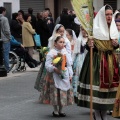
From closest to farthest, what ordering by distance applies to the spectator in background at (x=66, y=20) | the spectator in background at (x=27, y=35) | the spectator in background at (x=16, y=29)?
the spectator in background at (x=27, y=35) < the spectator in background at (x=16, y=29) < the spectator in background at (x=66, y=20)

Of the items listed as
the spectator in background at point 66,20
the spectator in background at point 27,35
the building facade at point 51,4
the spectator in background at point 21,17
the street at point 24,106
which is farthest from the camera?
the building facade at point 51,4

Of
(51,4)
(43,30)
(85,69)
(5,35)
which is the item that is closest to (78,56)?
(85,69)

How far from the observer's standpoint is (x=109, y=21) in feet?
27.0

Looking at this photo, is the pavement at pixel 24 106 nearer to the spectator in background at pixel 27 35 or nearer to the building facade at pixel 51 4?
the spectator in background at pixel 27 35

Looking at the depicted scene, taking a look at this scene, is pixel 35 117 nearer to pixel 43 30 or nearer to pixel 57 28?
pixel 57 28

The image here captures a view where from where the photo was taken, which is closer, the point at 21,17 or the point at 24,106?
the point at 24,106

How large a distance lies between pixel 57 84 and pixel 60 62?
0.41m

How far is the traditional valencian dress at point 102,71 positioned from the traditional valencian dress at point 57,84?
1.27 meters

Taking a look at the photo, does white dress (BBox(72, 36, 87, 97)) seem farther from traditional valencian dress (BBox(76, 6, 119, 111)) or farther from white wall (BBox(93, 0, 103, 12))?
white wall (BBox(93, 0, 103, 12))

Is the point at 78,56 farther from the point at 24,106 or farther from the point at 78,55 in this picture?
the point at 24,106

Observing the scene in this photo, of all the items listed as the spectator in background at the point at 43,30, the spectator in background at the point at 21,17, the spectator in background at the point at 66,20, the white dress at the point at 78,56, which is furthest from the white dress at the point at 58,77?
the spectator in background at the point at 66,20

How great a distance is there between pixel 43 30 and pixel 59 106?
403 inches

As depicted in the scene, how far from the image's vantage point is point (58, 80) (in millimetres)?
9688

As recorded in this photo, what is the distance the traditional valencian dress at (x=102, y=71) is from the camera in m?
8.21
